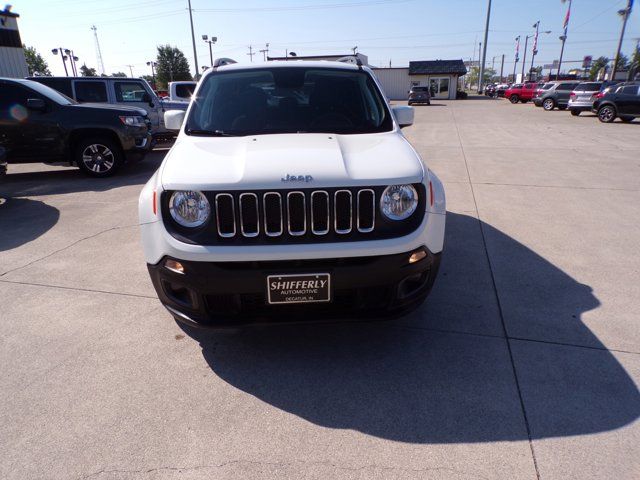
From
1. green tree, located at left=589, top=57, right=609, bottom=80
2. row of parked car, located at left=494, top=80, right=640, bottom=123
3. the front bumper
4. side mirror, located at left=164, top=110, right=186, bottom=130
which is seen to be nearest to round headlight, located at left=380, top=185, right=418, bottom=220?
the front bumper

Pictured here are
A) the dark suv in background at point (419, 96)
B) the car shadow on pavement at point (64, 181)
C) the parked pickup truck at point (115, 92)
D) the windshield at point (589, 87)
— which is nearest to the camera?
the car shadow on pavement at point (64, 181)

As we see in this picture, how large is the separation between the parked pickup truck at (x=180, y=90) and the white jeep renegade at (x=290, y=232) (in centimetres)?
1154

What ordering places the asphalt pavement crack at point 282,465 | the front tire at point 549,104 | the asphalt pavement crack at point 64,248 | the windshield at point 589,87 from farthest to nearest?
1. the front tire at point 549,104
2. the windshield at point 589,87
3. the asphalt pavement crack at point 64,248
4. the asphalt pavement crack at point 282,465

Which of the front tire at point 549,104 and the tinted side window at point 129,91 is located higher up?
the tinted side window at point 129,91

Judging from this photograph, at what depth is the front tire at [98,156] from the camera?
27.8ft

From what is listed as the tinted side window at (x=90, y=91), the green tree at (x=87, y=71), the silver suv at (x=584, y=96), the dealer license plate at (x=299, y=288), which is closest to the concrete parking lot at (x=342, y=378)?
the dealer license plate at (x=299, y=288)

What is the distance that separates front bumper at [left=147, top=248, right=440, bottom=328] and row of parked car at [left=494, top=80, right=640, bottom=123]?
20538 millimetres

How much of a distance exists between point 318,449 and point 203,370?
3.21 feet

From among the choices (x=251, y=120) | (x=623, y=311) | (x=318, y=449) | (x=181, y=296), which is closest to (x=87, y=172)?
(x=251, y=120)

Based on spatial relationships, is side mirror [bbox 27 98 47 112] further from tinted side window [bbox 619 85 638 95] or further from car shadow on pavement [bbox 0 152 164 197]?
tinted side window [bbox 619 85 638 95]

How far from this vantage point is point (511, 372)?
270cm

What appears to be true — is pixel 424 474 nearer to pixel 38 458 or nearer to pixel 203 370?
pixel 203 370

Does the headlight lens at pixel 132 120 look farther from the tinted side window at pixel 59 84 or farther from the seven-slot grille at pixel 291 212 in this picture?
the seven-slot grille at pixel 291 212

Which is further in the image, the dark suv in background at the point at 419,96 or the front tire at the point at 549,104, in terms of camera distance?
the dark suv in background at the point at 419,96
